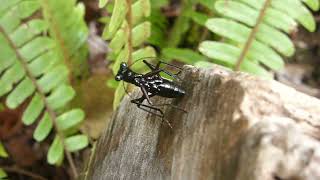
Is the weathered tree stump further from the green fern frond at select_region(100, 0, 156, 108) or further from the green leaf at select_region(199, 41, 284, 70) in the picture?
the green leaf at select_region(199, 41, 284, 70)

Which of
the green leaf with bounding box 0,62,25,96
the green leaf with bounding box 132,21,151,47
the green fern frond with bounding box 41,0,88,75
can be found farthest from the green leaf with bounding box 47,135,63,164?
the green leaf with bounding box 132,21,151,47

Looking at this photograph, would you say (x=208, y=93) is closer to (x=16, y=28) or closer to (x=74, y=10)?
(x=16, y=28)

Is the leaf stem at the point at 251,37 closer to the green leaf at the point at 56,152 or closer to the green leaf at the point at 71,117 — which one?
the green leaf at the point at 71,117

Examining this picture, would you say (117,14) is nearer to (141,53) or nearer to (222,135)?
(141,53)

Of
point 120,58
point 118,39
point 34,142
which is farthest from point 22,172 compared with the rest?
point 118,39

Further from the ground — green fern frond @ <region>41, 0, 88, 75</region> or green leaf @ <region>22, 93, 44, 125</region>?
green fern frond @ <region>41, 0, 88, 75</region>

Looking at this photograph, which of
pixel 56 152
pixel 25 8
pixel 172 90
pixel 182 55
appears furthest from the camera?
pixel 182 55

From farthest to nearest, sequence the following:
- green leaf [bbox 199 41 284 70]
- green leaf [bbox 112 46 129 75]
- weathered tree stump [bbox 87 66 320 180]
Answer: green leaf [bbox 199 41 284 70], green leaf [bbox 112 46 129 75], weathered tree stump [bbox 87 66 320 180]
